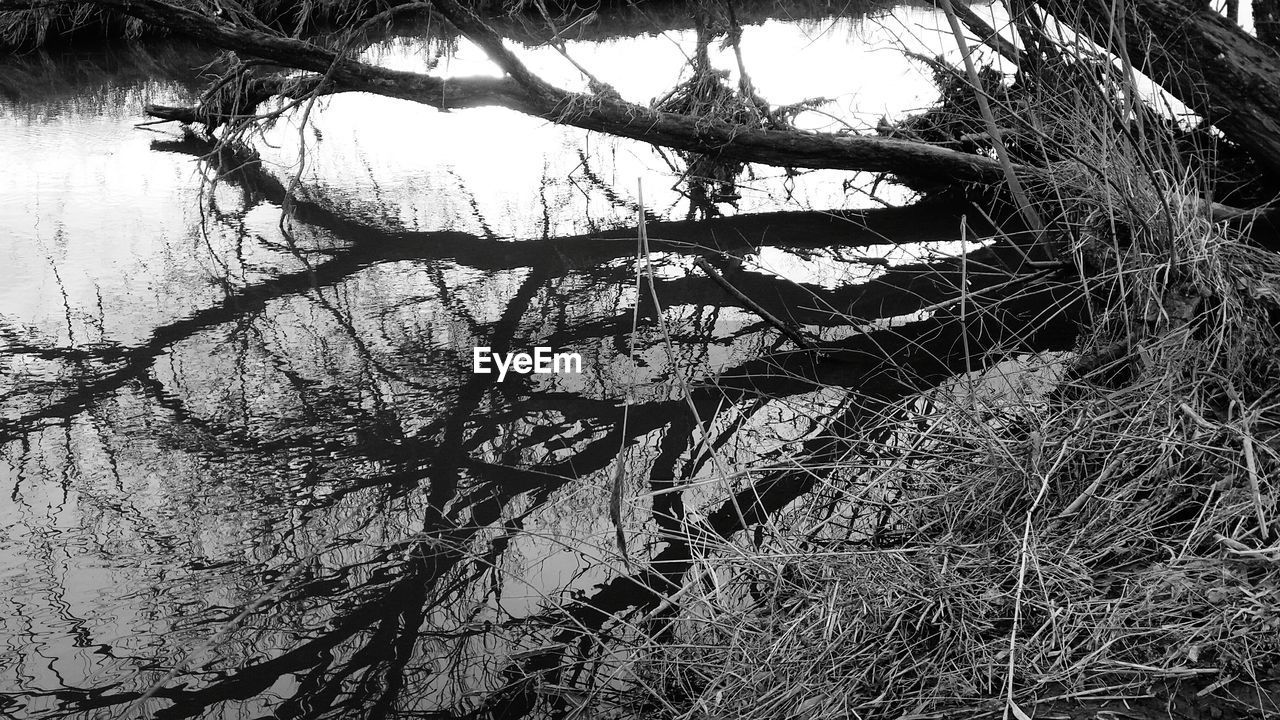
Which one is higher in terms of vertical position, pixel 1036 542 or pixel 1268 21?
pixel 1268 21

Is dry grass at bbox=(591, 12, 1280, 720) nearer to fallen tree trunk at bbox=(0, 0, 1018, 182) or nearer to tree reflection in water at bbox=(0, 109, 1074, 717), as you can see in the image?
tree reflection in water at bbox=(0, 109, 1074, 717)

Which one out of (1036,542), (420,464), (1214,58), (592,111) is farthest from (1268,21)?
(420,464)

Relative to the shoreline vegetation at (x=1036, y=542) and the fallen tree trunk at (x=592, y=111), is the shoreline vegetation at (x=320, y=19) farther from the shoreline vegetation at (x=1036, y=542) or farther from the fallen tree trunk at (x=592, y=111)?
the shoreline vegetation at (x=1036, y=542)

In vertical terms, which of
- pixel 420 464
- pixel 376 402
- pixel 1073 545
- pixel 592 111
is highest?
pixel 592 111

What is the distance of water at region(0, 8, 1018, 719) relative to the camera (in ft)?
8.23

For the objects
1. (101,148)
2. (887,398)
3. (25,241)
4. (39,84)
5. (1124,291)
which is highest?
(39,84)

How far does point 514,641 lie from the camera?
2502 millimetres

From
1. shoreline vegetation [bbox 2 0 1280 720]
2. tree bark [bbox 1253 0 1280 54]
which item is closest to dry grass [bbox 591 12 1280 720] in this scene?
shoreline vegetation [bbox 2 0 1280 720]

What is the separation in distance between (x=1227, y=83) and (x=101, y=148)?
740 cm

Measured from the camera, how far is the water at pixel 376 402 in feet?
8.23

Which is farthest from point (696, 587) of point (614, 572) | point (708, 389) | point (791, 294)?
point (791, 294)

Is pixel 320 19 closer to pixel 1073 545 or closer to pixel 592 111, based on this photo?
pixel 592 111

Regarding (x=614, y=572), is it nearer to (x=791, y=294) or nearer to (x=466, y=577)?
(x=466, y=577)

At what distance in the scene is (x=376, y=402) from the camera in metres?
3.78
